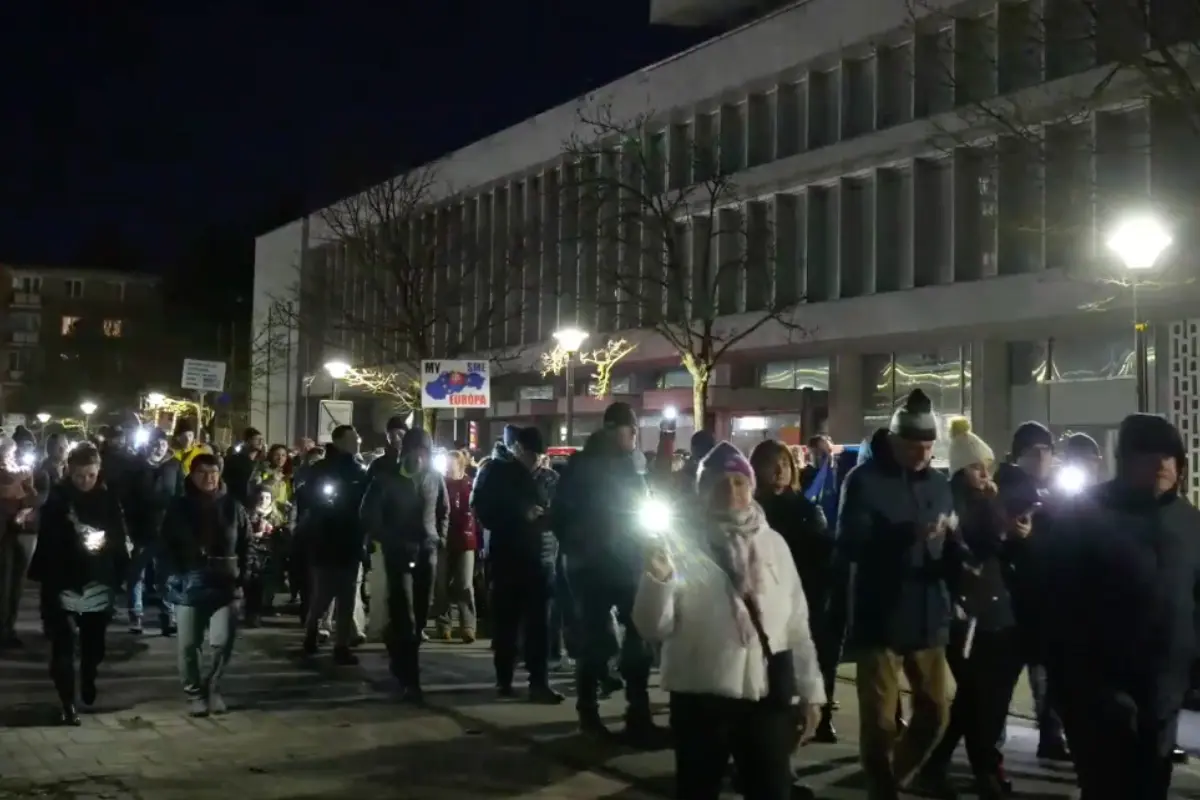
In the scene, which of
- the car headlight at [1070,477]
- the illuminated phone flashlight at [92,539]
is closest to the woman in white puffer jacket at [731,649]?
the car headlight at [1070,477]

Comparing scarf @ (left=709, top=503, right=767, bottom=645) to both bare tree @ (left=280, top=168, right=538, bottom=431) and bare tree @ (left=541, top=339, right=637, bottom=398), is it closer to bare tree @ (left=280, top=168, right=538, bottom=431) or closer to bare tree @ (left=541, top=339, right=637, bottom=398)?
bare tree @ (left=541, top=339, right=637, bottom=398)

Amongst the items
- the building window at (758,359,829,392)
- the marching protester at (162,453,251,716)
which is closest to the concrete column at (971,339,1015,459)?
the building window at (758,359,829,392)

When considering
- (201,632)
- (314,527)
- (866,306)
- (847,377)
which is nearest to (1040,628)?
(201,632)

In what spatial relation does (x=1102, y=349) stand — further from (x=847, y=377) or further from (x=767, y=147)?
(x=767, y=147)

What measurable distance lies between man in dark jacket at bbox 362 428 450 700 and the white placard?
901 centimetres

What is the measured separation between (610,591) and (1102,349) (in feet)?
67.5

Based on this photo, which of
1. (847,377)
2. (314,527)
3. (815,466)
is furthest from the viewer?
(847,377)

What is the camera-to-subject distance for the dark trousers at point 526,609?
10.7 m

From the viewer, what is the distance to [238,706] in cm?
1058

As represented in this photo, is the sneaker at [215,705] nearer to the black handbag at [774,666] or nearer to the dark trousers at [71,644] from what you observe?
the dark trousers at [71,644]

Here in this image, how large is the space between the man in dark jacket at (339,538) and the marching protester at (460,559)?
1569mm

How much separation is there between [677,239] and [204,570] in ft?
91.2

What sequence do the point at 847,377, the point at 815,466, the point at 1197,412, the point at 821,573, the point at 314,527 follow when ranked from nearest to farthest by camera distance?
the point at 821,573 → the point at 314,527 → the point at 815,466 → the point at 1197,412 → the point at 847,377

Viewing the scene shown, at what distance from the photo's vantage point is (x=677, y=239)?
36906 millimetres
